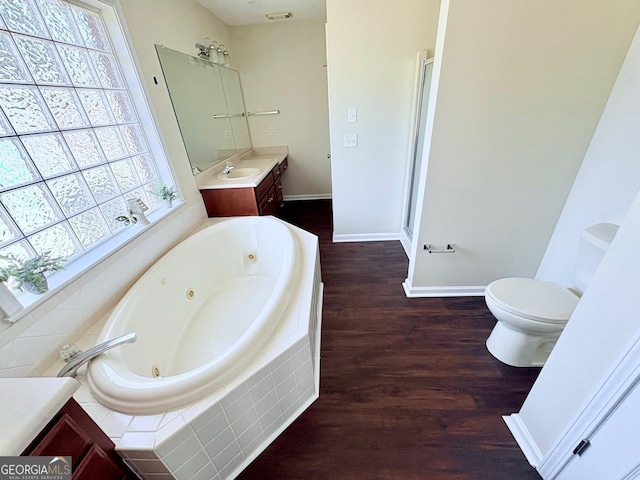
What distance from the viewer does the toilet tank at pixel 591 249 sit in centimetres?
121

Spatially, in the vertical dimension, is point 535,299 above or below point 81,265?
below

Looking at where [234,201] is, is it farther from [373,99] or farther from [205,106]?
[373,99]

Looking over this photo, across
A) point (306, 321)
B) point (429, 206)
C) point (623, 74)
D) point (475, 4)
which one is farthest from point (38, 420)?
point (623, 74)

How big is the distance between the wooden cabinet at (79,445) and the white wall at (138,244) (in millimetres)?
533

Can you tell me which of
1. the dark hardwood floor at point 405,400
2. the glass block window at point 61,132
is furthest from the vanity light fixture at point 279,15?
the dark hardwood floor at point 405,400

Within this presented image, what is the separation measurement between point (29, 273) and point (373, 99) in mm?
2340

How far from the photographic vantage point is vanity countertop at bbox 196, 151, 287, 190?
2283 mm

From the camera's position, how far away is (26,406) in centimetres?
57

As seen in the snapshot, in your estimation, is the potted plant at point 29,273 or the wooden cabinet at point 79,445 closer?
the wooden cabinet at point 79,445

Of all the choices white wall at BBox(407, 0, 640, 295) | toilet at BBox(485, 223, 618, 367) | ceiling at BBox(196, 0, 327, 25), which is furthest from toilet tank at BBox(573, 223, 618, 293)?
ceiling at BBox(196, 0, 327, 25)

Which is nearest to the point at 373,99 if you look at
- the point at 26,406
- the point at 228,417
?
the point at 228,417

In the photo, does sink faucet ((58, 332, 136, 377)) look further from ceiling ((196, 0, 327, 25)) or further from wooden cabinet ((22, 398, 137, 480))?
ceiling ((196, 0, 327, 25))

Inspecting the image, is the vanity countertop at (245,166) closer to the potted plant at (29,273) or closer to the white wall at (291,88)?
Answer: the white wall at (291,88)

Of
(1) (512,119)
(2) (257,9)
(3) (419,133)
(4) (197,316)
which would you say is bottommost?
(4) (197,316)
